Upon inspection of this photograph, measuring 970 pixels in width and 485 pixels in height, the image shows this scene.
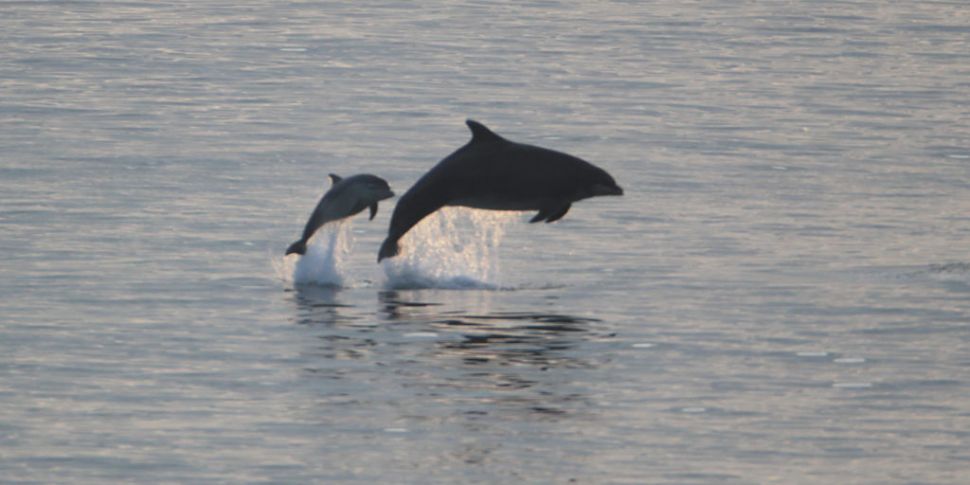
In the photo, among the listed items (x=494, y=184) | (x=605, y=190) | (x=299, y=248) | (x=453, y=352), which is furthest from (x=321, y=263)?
(x=453, y=352)

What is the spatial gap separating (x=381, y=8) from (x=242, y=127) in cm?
3122

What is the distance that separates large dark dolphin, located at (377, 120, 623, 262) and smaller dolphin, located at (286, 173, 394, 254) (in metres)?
0.92

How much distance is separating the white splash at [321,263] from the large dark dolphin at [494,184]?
1403mm

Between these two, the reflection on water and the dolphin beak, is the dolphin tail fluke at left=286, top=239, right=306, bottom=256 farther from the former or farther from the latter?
the dolphin beak

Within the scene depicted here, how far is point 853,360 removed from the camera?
21.0 m

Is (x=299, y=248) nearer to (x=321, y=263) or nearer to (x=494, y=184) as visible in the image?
(x=321, y=263)

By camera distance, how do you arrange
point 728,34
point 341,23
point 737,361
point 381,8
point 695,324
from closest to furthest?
point 737,361 < point 695,324 < point 728,34 < point 341,23 < point 381,8

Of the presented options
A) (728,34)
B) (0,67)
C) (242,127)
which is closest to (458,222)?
(242,127)

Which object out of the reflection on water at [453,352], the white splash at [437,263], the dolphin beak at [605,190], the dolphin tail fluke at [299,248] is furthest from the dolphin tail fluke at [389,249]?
the dolphin beak at [605,190]

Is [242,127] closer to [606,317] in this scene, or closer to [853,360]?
[606,317]

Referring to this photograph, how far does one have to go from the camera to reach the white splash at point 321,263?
25.5 meters

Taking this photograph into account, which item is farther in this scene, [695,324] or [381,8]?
[381,8]

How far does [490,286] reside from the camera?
2514 cm

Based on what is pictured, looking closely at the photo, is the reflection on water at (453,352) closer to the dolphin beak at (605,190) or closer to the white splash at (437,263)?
the white splash at (437,263)
